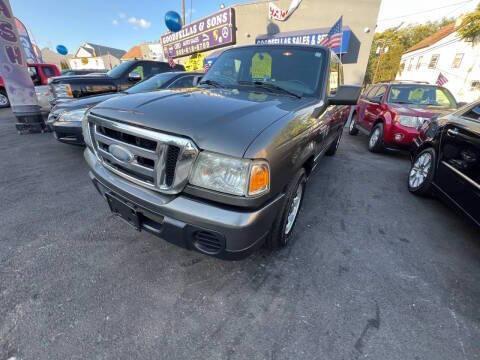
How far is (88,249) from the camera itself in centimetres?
223

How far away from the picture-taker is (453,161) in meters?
2.90

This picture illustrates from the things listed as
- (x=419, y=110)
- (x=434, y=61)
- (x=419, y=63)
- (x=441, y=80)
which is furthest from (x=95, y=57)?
(x=419, y=110)

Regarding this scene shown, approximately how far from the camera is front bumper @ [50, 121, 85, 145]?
388 cm

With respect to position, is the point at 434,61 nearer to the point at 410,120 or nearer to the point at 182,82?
the point at 410,120

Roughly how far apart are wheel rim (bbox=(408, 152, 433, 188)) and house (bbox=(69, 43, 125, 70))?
54.4 m

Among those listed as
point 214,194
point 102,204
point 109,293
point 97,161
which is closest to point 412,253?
point 214,194

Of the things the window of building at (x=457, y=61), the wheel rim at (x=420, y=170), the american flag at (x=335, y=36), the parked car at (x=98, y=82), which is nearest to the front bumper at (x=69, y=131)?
the parked car at (x=98, y=82)

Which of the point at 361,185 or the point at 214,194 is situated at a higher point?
the point at 214,194

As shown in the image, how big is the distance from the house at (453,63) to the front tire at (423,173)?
65.3ft

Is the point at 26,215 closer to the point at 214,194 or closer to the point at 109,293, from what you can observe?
the point at 109,293

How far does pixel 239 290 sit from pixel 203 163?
3.69ft

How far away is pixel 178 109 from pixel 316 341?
1828 millimetres

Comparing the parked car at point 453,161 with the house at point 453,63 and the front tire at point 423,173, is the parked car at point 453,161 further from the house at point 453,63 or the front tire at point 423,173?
the house at point 453,63

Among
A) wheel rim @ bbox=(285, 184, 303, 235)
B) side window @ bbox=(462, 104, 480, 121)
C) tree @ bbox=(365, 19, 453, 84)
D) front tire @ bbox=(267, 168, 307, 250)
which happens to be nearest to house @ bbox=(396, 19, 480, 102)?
tree @ bbox=(365, 19, 453, 84)
